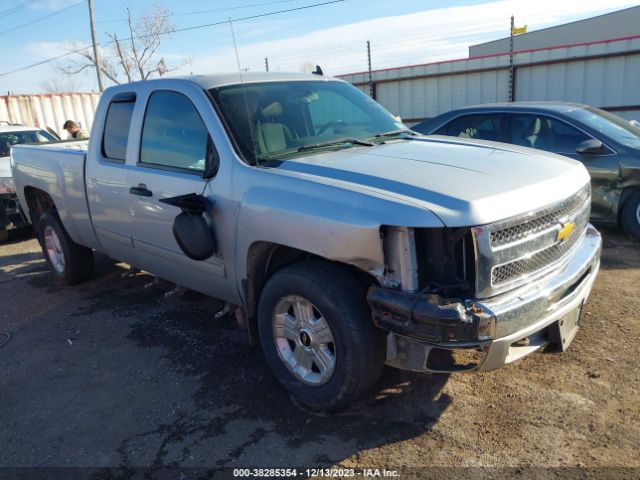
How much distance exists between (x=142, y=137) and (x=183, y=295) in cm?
139

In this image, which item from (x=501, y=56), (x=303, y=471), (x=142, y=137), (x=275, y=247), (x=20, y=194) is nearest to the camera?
(x=303, y=471)

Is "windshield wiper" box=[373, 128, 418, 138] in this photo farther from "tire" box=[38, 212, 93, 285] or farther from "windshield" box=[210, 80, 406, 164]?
"tire" box=[38, 212, 93, 285]

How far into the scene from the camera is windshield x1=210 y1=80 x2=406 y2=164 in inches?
138

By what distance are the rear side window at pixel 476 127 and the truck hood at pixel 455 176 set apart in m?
3.28

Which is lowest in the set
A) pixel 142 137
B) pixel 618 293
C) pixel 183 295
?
pixel 618 293

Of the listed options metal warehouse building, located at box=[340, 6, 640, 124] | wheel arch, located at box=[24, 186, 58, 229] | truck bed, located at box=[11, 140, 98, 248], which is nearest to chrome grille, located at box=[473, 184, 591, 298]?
truck bed, located at box=[11, 140, 98, 248]

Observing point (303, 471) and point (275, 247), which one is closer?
point (303, 471)

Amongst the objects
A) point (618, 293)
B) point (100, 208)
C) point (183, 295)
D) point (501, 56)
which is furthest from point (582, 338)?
point (501, 56)

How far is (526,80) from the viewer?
1266 cm

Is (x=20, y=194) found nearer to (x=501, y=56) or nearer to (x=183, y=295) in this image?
(x=183, y=295)

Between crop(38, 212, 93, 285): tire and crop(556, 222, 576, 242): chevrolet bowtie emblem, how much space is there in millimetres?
4886

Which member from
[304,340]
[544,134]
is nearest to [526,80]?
[544,134]

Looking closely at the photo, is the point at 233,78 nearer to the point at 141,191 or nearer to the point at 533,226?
the point at 141,191

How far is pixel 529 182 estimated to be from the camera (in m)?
2.84
